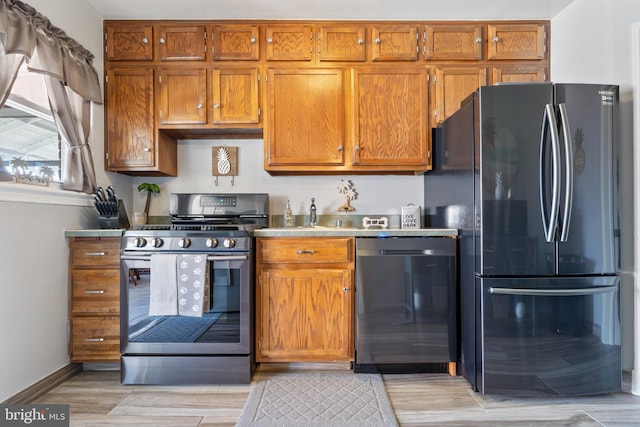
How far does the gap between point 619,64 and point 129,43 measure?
10.9ft

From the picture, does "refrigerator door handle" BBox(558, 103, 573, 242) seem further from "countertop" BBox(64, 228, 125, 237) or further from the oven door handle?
"countertop" BBox(64, 228, 125, 237)

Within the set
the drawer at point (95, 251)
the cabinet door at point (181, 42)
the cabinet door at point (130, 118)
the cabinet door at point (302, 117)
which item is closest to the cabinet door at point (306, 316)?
the cabinet door at point (302, 117)

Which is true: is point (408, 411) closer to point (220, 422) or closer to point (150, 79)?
point (220, 422)

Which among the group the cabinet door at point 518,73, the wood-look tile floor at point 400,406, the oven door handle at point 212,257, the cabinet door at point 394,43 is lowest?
the wood-look tile floor at point 400,406

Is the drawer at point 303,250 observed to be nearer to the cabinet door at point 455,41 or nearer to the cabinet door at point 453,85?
the cabinet door at point 453,85

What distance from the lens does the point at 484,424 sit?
5.78 feet

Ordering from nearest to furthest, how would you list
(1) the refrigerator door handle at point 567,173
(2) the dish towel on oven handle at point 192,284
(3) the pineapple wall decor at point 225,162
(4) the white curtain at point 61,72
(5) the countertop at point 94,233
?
(4) the white curtain at point 61,72, (1) the refrigerator door handle at point 567,173, (2) the dish towel on oven handle at point 192,284, (5) the countertop at point 94,233, (3) the pineapple wall decor at point 225,162

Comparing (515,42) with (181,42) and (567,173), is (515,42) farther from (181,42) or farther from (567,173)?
(181,42)

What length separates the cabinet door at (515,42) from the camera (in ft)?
8.59

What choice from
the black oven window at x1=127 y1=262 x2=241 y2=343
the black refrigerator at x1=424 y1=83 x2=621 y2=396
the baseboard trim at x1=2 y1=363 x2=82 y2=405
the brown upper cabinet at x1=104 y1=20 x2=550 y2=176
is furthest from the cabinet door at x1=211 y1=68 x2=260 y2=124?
the baseboard trim at x1=2 y1=363 x2=82 y2=405

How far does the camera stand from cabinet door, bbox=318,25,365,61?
2600mm

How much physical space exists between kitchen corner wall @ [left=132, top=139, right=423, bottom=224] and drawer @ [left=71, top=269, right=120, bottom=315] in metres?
0.80

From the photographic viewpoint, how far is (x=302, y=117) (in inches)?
101

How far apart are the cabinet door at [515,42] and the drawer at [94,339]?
129 inches
